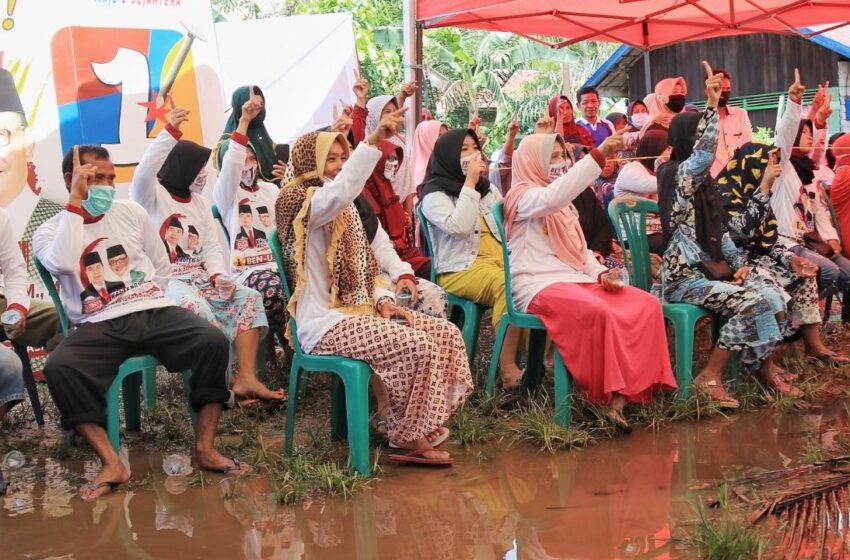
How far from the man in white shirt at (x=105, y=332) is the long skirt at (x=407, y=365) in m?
0.51

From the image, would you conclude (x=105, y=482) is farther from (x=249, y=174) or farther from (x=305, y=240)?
(x=249, y=174)

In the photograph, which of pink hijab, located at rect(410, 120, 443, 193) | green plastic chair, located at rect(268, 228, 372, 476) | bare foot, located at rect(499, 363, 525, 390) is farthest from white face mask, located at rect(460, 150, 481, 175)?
pink hijab, located at rect(410, 120, 443, 193)

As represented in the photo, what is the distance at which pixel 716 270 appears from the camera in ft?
16.0

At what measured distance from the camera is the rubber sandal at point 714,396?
4617 millimetres

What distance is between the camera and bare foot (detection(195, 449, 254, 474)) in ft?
12.8

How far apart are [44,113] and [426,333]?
3280mm

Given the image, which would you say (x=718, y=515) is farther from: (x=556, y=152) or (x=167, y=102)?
(x=167, y=102)

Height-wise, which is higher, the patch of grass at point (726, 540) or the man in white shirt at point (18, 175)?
the man in white shirt at point (18, 175)

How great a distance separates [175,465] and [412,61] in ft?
12.8

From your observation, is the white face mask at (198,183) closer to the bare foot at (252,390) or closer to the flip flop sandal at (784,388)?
the bare foot at (252,390)

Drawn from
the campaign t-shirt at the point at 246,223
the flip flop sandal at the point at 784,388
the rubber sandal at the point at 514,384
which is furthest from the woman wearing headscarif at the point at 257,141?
the flip flop sandal at the point at 784,388

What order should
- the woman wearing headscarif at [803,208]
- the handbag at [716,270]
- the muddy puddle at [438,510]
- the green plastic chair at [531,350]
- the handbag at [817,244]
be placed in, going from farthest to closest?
the handbag at [817,244]
the woman wearing headscarif at [803,208]
the handbag at [716,270]
the green plastic chair at [531,350]
the muddy puddle at [438,510]

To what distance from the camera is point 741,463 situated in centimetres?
384

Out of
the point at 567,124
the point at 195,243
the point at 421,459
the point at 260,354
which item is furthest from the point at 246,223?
the point at 567,124
